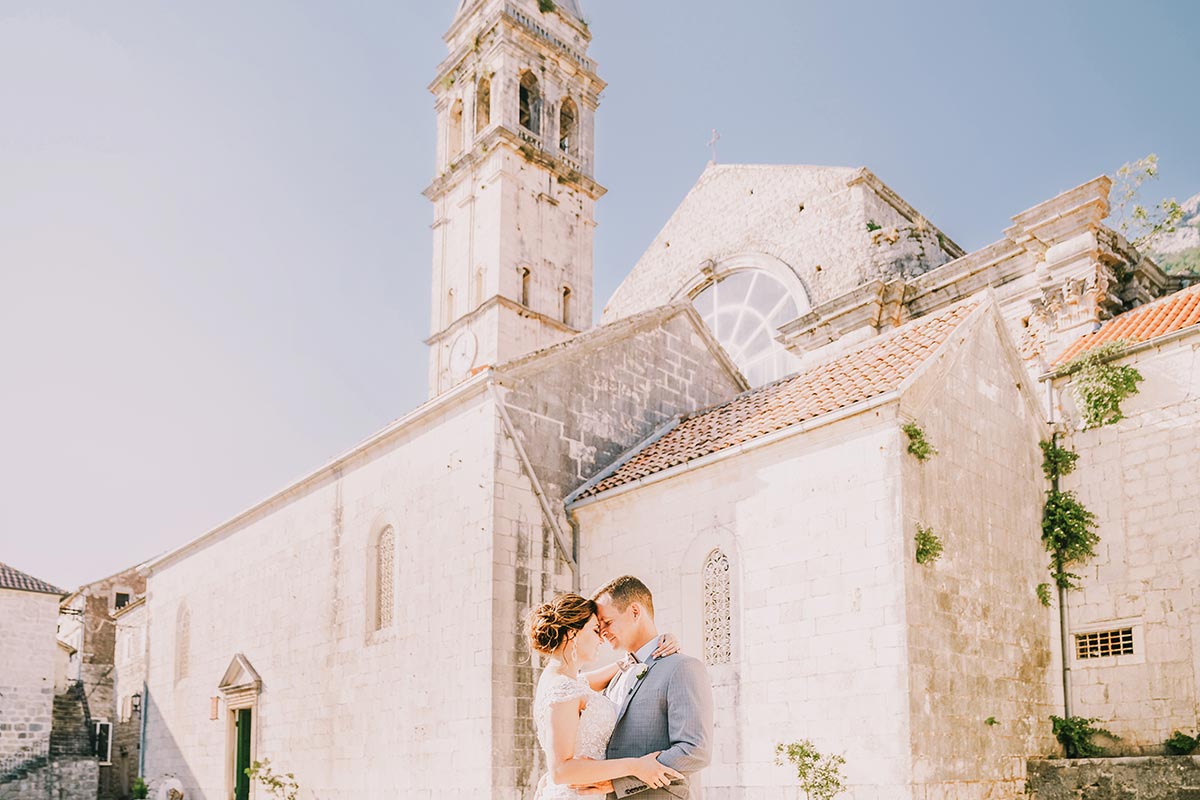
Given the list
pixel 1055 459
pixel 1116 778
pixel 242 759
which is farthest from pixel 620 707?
pixel 242 759

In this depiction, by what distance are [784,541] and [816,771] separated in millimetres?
2497

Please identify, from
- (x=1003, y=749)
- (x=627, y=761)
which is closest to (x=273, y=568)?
(x=1003, y=749)

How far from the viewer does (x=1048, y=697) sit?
12875 mm

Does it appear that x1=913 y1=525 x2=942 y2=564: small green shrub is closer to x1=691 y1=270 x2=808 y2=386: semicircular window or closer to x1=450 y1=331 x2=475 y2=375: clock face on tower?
x1=691 y1=270 x2=808 y2=386: semicircular window

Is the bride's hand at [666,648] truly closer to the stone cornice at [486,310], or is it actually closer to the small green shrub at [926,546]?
the small green shrub at [926,546]

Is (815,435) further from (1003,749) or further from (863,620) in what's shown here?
(1003,749)

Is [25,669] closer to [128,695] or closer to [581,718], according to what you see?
[128,695]

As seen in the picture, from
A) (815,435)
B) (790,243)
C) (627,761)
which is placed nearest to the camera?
(627,761)

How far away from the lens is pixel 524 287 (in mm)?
31688

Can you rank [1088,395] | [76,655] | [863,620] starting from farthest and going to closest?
[76,655], [1088,395], [863,620]

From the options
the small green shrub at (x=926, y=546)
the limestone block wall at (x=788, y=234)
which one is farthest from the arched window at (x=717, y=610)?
the limestone block wall at (x=788, y=234)

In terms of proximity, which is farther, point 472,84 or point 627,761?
point 472,84

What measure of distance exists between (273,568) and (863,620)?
472 inches

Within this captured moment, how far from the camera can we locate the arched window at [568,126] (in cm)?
3425
